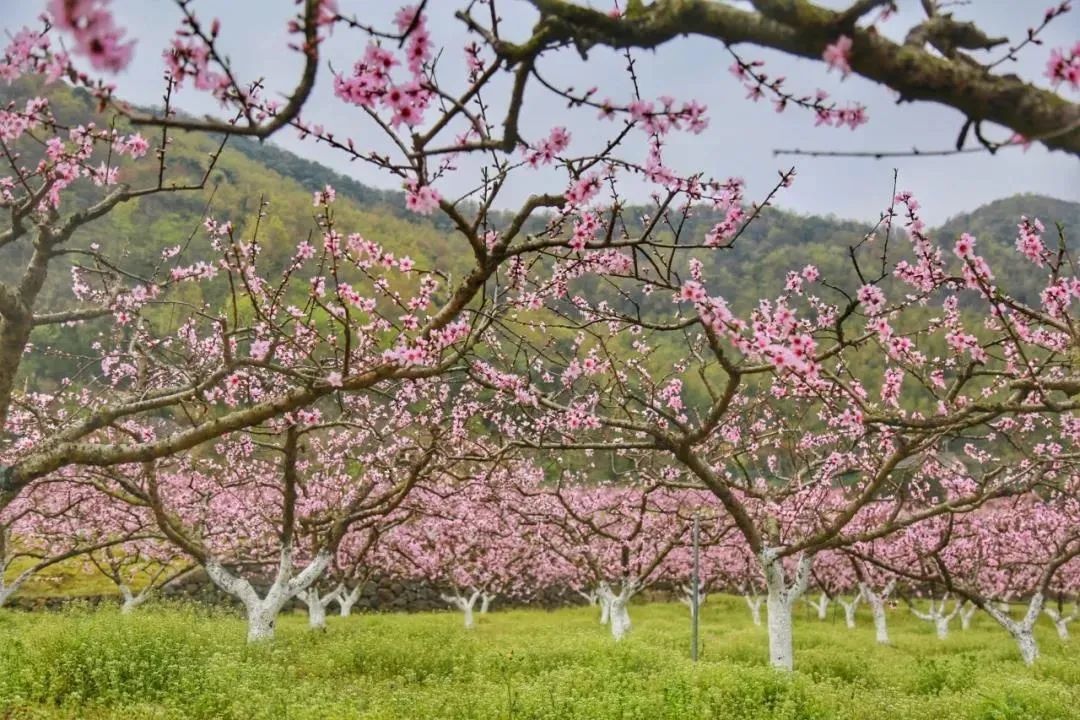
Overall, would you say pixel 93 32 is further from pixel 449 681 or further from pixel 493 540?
pixel 493 540

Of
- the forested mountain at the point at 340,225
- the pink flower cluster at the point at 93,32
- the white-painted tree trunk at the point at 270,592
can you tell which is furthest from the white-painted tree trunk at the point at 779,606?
the forested mountain at the point at 340,225

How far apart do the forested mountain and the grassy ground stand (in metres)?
24.3

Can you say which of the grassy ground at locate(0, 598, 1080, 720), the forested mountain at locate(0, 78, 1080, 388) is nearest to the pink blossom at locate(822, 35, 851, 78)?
the grassy ground at locate(0, 598, 1080, 720)

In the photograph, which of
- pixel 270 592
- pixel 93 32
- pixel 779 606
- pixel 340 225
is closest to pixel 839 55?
pixel 93 32

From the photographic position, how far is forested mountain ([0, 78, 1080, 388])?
218 feet

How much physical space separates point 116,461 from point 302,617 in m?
26.0

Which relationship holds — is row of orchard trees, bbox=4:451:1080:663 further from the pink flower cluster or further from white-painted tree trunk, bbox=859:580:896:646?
the pink flower cluster

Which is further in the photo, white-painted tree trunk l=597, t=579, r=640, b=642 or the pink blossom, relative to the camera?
white-painted tree trunk l=597, t=579, r=640, b=642

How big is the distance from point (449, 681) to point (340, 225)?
80.7m

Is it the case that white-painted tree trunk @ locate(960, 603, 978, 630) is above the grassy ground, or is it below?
below

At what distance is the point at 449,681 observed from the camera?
11.3 meters

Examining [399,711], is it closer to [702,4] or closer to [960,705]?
[960,705]

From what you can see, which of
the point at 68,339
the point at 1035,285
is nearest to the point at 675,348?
the point at 1035,285

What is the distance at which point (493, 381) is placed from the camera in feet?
29.0
